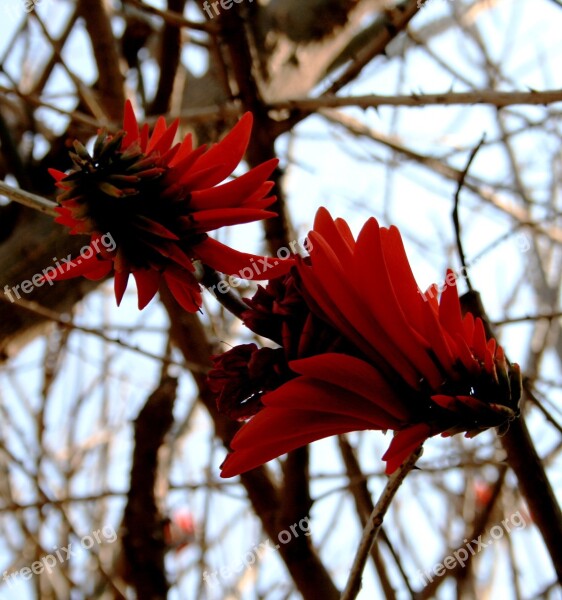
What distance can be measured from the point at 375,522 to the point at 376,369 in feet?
0.38

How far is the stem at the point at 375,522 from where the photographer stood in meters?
0.45

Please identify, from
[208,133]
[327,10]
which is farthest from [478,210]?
[208,133]

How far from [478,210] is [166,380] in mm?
1085

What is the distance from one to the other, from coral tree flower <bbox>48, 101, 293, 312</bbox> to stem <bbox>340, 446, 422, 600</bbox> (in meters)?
0.13

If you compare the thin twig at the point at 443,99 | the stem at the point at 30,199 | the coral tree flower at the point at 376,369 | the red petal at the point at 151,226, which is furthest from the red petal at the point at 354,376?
the thin twig at the point at 443,99

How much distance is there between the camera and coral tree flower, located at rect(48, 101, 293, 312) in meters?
0.42

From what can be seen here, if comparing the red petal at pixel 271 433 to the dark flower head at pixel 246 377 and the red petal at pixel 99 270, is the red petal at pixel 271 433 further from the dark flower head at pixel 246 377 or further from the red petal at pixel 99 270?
the red petal at pixel 99 270

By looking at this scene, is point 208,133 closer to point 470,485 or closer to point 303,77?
point 303,77

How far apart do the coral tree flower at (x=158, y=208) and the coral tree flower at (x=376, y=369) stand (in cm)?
4

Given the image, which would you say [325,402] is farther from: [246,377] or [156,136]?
[156,136]
